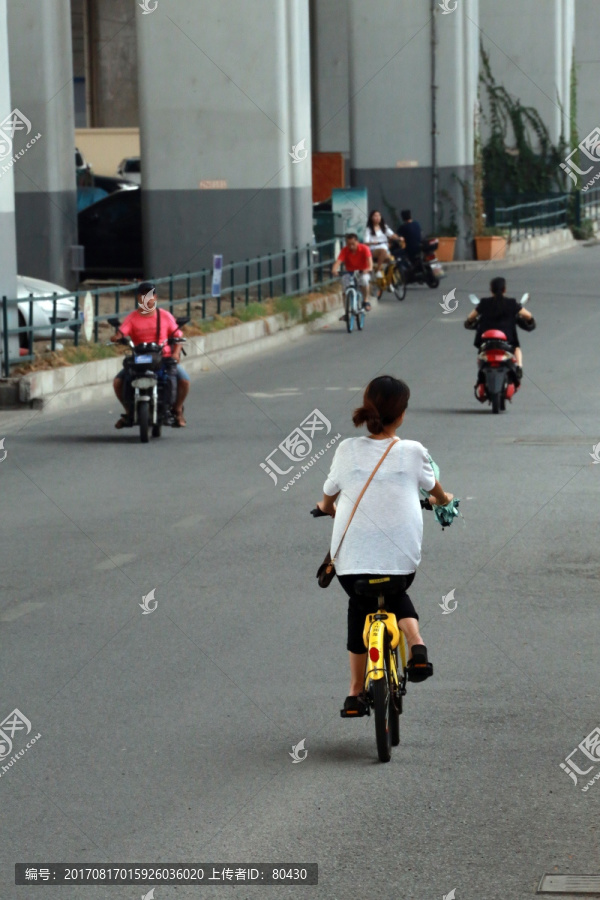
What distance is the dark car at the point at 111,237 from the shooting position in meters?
32.4

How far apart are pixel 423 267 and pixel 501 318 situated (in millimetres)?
15995

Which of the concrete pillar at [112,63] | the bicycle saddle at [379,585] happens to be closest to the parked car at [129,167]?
the concrete pillar at [112,63]

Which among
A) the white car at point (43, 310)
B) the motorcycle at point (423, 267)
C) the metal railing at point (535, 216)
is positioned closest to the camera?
the white car at point (43, 310)

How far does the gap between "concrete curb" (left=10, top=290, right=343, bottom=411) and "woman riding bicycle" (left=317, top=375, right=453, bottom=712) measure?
1196cm

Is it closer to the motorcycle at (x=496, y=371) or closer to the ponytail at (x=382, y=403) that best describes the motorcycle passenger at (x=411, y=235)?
the motorcycle at (x=496, y=371)

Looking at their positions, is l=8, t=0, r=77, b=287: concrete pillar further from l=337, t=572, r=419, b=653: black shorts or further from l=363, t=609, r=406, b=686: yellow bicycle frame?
l=363, t=609, r=406, b=686: yellow bicycle frame

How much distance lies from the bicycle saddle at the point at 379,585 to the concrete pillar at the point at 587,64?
189 ft

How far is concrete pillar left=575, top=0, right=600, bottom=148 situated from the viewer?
202 feet

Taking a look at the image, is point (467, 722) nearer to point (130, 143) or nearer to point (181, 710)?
point (181, 710)

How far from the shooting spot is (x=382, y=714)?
19.8 feet

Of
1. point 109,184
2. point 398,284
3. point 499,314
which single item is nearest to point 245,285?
point 398,284

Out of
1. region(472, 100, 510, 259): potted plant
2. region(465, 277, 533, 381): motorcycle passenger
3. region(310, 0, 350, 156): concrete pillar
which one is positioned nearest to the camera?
region(465, 277, 533, 381): motorcycle passenger

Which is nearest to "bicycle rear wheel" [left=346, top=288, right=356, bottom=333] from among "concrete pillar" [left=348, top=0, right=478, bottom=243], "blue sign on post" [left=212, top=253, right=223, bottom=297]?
"blue sign on post" [left=212, top=253, right=223, bottom=297]

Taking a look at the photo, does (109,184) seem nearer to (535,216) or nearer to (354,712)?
(535,216)
